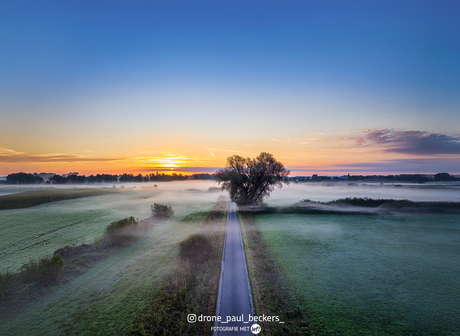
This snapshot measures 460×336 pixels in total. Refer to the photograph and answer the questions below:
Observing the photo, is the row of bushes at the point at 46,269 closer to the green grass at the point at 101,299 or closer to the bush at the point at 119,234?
the bush at the point at 119,234

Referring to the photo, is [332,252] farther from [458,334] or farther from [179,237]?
[179,237]

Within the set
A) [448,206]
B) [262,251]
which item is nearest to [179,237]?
[262,251]

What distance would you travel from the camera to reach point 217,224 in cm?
3816

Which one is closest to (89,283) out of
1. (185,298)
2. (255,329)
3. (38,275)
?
(38,275)

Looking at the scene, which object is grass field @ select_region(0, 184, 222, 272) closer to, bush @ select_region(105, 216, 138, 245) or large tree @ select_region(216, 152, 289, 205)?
bush @ select_region(105, 216, 138, 245)

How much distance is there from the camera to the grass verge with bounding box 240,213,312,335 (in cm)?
1155

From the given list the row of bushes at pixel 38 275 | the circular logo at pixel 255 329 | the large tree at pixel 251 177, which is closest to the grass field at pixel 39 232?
the row of bushes at pixel 38 275

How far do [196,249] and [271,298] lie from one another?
479 inches

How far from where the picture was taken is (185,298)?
1488 cm

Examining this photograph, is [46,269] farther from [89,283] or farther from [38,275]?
[89,283]

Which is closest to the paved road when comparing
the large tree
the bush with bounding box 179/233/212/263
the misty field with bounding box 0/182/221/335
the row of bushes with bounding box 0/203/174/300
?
the bush with bounding box 179/233/212/263

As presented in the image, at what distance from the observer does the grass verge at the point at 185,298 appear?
39.1 feet

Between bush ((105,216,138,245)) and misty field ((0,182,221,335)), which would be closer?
misty field ((0,182,221,335))

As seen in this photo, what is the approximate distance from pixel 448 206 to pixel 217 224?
52.0 metres
